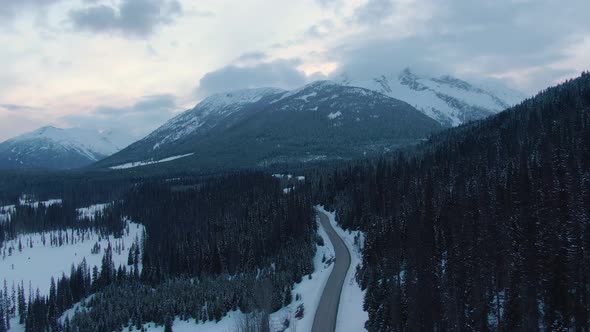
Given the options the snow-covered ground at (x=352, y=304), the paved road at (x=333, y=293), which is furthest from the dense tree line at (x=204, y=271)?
the snow-covered ground at (x=352, y=304)

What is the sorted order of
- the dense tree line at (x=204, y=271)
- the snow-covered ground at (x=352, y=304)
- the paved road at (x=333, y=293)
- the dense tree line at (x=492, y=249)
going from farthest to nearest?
the dense tree line at (x=204, y=271) < the paved road at (x=333, y=293) < the snow-covered ground at (x=352, y=304) < the dense tree line at (x=492, y=249)

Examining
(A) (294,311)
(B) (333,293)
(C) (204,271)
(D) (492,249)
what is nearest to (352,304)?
(B) (333,293)

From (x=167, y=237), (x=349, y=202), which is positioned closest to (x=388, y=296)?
(x=349, y=202)

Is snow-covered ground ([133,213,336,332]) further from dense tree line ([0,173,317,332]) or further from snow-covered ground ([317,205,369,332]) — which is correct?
snow-covered ground ([317,205,369,332])

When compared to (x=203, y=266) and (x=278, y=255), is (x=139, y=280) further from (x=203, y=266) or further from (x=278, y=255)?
(x=278, y=255)

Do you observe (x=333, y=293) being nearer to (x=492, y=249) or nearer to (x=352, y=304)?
(x=352, y=304)

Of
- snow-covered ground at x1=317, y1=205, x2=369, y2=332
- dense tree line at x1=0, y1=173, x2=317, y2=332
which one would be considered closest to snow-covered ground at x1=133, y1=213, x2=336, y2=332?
dense tree line at x1=0, y1=173, x2=317, y2=332

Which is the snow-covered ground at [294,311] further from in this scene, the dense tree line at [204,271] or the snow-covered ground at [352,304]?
the snow-covered ground at [352,304]
